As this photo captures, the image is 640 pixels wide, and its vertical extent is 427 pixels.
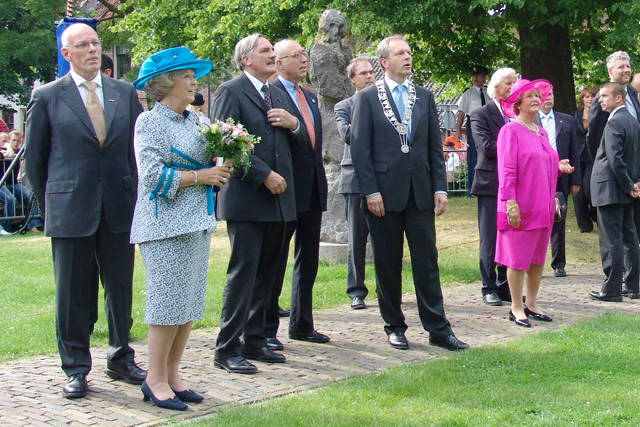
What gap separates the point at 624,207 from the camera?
8.97 meters

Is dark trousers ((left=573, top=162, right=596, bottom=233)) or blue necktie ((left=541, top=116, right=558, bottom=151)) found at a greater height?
blue necktie ((left=541, top=116, right=558, bottom=151))

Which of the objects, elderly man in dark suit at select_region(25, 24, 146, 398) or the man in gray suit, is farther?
the man in gray suit

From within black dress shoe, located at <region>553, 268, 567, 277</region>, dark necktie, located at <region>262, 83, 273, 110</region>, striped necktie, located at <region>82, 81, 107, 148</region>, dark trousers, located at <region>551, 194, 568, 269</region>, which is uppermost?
dark necktie, located at <region>262, 83, 273, 110</region>

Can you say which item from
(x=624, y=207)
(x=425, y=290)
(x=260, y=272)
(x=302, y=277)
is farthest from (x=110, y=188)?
(x=624, y=207)

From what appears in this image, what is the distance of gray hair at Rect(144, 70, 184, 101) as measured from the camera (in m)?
5.06

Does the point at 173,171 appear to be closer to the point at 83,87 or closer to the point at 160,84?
the point at 160,84

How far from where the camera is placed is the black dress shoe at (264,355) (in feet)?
20.4

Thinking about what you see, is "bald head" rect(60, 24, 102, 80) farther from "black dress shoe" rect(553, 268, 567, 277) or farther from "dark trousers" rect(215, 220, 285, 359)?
"black dress shoe" rect(553, 268, 567, 277)

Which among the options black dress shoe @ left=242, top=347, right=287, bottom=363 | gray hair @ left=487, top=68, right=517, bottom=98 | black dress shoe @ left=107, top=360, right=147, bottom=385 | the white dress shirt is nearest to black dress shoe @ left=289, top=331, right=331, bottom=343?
black dress shoe @ left=242, top=347, right=287, bottom=363

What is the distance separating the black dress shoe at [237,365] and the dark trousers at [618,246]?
14.5ft

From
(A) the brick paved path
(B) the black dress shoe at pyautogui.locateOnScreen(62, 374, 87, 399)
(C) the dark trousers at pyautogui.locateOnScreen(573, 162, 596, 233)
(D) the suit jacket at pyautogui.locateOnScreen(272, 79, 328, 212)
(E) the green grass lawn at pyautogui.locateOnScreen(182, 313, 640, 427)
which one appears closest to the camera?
(E) the green grass lawn at pyautogui.locateOnScreen(182, 313, 640, 427)

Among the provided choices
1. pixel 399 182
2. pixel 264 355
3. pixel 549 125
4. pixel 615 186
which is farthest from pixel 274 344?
pixel 549 125

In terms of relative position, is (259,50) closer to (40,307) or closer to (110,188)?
(110,188)

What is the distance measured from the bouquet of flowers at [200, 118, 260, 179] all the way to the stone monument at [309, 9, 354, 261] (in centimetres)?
462
